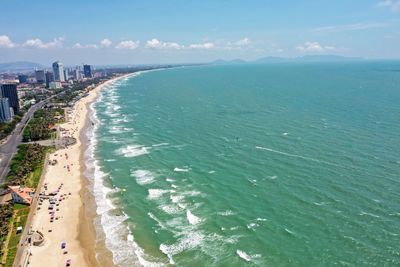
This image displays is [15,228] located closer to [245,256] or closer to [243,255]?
[243,255]

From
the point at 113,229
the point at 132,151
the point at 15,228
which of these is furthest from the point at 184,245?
the point at 132,151

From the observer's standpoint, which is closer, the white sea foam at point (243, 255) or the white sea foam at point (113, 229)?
the white sea foam at point (243, 255)

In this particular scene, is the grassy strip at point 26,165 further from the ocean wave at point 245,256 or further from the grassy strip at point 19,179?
the ocean wave at point 245,256

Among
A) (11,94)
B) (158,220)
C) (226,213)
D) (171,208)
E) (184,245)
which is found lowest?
(184,245)

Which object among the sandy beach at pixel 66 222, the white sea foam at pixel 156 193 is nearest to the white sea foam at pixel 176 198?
the white sea foam at pixel 156 193

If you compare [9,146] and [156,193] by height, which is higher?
[9,146]

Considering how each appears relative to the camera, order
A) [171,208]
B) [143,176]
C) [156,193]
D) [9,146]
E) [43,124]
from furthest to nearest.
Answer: [43,124] → [9,146] → [143,176] → [156,193] → [171,208]

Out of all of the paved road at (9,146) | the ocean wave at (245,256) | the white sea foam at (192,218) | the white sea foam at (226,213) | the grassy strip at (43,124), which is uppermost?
the grassy strip at (43,124)
